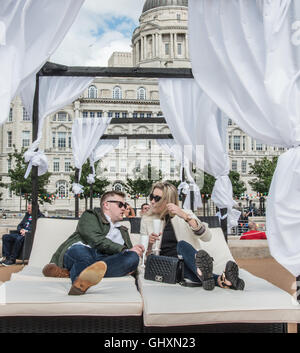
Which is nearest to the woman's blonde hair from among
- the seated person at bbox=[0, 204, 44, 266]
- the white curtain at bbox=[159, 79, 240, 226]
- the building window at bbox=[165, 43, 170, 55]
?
the white curtain at bbox=[159, 79, 240, 226]

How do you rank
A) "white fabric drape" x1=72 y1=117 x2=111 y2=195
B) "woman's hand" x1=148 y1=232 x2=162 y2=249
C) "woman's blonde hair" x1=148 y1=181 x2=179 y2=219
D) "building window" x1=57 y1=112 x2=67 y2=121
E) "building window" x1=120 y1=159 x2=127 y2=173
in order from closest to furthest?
"woman's hand" x1=148 y1=232 x2=162 y2=249, "woman's blonde hair" x1=148 y1=181 x2=179 y2=219, "white fabric drape" x1=72 y1=117 x2=111 y2=195, "building window" x1=120 y1=159 x2=127 y2=173, "building window" x1=57 y1=112 x2=67 y2=121

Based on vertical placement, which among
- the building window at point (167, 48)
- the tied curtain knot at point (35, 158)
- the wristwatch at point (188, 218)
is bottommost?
the wristwatch at point (188, 218)

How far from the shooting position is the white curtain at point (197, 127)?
6.19 meters

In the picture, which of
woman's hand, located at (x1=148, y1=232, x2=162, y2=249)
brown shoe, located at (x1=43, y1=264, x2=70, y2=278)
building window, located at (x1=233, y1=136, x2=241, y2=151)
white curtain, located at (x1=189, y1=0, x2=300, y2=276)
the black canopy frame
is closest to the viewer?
white curtain, located at (x1=189, y1=0, x2=300, y2=276)

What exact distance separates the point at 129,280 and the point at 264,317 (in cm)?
115

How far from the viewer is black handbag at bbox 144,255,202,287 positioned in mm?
3125

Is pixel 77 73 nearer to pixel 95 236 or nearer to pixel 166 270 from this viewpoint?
pixel 95 236

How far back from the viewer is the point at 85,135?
434 inches

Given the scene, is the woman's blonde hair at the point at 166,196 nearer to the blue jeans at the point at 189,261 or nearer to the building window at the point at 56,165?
the blue jeans at the point at 189,261

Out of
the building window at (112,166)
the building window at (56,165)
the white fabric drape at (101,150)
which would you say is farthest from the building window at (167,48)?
the white fabric drape at (101,150)

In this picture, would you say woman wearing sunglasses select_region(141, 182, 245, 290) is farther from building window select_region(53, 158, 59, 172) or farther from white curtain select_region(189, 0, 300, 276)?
building window select_region(53, 158, 59, 172)

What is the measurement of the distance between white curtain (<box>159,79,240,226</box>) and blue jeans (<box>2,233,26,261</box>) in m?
3.18

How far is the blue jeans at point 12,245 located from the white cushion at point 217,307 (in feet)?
13.5

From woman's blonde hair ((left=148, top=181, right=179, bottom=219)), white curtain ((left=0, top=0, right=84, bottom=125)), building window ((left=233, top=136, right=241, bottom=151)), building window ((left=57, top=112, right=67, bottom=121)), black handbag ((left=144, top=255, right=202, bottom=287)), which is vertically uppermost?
building window ((left=57, top=112, right=67, bottom=121))
